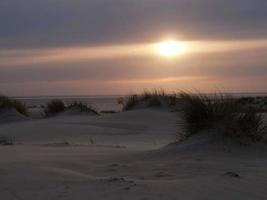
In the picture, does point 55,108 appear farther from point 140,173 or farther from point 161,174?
point 161,174

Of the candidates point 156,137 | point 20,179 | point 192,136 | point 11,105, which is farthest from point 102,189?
point 11,105

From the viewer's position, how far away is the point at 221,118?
938 centimetres

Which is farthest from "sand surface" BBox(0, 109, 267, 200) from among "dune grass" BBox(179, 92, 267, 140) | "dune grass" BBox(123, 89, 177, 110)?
"dune grass" BBox(123, 89, 177, 110)

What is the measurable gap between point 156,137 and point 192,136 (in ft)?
20.7

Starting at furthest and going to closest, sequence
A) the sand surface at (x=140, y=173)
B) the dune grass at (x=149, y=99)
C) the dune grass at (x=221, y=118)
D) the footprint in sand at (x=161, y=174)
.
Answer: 1. the dune grass at (x=149, y=99)
2. the dune grass at (x=221, y=118)
3. the footprint in sand at (x=161, y=174)
4. the sand surface at (x=140, y=173)

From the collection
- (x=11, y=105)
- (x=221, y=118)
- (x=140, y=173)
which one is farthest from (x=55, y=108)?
(x=140, y=173)

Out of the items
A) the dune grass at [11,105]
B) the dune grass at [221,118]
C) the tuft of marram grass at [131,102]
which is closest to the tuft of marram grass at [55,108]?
the dune grass at [11,105]

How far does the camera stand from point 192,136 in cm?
950

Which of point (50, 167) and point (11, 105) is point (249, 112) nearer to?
point (50, 167)

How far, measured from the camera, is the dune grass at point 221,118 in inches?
358

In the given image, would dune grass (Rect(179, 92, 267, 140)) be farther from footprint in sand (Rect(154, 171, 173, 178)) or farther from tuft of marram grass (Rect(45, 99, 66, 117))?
tuft of marram grass (Rect(45, 99, 66, 117))

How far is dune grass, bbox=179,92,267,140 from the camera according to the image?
29.9ft

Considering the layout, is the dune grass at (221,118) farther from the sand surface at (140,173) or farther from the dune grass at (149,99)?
the dune grass at (149,99)

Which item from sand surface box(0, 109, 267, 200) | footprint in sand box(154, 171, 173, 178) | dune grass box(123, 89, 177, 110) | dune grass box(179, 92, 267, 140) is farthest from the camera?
dune grass box(123, 89, 177, 110)
